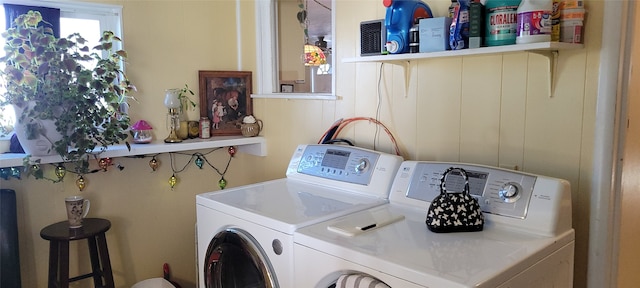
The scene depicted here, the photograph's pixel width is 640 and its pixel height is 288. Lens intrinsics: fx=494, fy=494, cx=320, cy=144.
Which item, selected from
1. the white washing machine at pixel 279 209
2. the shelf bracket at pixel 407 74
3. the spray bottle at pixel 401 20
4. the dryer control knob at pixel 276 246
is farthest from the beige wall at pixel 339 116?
the dryer control knob at pixel 276 246

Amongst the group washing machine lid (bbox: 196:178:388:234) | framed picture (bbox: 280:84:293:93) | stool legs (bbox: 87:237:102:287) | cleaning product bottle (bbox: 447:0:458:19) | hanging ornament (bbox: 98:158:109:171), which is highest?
cleaning product bottle (bbox: 447:0:458:19)

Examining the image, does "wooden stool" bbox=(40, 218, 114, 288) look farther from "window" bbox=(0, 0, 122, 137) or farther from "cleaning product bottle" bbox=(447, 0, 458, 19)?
"cleaning product bottle" bbox=(447, 0, 458, 19)

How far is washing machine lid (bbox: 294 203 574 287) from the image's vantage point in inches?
45.9

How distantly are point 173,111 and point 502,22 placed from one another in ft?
5.54

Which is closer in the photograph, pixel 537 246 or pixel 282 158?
pixel 537 246

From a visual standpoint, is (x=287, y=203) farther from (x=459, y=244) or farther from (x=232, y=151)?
(x=232, y=151)

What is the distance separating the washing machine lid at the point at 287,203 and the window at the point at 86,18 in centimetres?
108

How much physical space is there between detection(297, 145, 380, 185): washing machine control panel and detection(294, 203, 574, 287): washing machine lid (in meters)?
0.34

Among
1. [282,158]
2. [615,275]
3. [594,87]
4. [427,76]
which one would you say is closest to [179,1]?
[282,158]

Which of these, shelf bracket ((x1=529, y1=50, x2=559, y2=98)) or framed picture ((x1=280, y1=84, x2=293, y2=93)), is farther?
framed picture ((x1=280, y1=84, x2=293, y2=93))

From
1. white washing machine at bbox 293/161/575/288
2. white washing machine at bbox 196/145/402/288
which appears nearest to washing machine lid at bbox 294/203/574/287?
white washing machine at bbox 293/161/575/288

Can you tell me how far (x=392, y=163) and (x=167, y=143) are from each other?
120cm

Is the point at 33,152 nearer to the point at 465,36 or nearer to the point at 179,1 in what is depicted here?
the point at 179,1

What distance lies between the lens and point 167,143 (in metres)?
2.48
